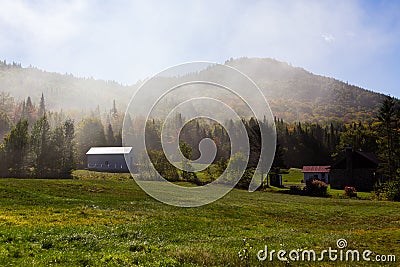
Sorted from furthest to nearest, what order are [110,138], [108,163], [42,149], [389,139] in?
[110,138], [108,163], [42,149], [389,139]

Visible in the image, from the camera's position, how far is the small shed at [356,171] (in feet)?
299

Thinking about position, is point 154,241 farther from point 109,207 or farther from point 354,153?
point 354,153

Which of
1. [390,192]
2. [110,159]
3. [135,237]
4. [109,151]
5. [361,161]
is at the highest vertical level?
[109,151]

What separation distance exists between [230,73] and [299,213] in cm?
2263

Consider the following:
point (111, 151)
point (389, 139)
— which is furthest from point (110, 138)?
point (389, 139)

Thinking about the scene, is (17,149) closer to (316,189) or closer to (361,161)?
(316,189)

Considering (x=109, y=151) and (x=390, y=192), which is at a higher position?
(x=109, y=151)

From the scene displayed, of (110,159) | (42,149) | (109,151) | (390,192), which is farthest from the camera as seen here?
(109,151)

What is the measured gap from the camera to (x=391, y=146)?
78.6m

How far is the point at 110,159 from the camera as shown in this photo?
130 m

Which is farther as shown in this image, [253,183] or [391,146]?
[253,183]

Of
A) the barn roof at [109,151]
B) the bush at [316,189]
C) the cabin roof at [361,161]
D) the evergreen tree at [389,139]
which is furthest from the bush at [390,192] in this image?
the barn roof at [109,151]

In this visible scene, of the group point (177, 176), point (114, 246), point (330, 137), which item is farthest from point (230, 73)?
point (330, 137)

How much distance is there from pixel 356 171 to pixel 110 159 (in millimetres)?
84374
